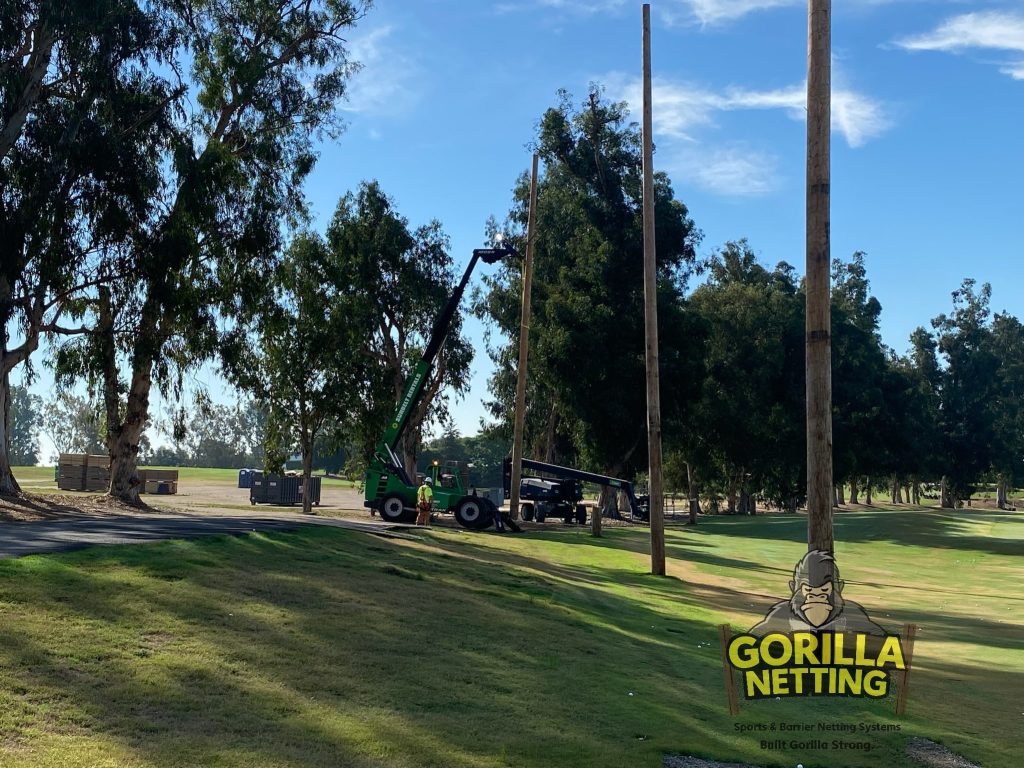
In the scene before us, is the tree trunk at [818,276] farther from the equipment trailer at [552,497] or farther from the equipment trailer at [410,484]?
the equipment trailer at [552,497]

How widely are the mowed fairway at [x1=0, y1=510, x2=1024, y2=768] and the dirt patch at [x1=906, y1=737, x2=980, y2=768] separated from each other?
0.13 metres

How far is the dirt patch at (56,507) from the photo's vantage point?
2420cm

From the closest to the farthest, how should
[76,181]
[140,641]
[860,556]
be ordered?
[140,641] < [76,181] < [860,556]

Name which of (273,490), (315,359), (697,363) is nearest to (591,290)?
(697,363)

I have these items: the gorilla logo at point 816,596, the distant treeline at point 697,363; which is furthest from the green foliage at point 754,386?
the gorilla logo at point 816,596

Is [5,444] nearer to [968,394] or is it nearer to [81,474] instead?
[81,474]

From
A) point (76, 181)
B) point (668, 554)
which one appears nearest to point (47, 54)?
point (76, 181)

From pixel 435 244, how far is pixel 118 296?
73.6ft

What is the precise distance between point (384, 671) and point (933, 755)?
4597mm

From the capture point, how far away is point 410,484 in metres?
32.8

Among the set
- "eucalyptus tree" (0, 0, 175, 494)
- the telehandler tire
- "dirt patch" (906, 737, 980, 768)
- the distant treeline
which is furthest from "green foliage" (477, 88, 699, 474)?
"dirt patch" (906, 737, 980, 768)

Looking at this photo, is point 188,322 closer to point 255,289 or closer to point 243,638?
point 255,289

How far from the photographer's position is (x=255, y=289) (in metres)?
31.9

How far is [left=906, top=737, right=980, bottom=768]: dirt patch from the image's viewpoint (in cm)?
725
